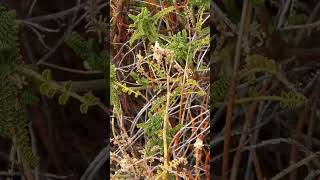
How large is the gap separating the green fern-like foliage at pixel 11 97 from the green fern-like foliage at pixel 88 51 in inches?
3.0

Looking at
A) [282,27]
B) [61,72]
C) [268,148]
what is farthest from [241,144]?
[61,72]

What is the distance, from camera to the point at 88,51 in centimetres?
71

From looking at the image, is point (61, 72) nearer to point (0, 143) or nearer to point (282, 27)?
point (0, 143)

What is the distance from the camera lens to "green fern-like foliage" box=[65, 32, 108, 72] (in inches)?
27.8

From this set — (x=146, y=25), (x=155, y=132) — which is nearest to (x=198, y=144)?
(x=155, y=132)

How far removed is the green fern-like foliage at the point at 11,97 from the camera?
0.69 metres

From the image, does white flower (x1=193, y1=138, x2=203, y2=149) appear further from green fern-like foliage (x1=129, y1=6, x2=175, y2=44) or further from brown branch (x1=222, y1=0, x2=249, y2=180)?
green fern-like foliage (x1=129, y1=6, x2=175, y2=44)

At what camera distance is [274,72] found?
2.32 ft

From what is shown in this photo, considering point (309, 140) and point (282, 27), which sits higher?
point (282, 27)

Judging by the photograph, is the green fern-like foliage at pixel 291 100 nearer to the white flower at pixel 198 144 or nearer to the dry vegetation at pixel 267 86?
the dry vegetation at pixel 267 86

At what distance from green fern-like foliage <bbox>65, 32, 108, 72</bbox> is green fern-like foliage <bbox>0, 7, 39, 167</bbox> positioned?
8 cm

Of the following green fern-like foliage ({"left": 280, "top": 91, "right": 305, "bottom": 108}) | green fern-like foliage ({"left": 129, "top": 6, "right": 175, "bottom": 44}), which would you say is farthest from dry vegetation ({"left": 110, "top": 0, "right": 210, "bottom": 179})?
green fern-like foliage ({"left": 280, "top": 91, "right": 305, "bottom": 108})

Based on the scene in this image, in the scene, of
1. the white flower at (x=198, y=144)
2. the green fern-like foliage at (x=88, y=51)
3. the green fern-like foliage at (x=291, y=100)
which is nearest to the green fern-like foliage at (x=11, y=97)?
the green fern-like foliage at (x=88, y=51)

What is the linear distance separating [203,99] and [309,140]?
17 cm
